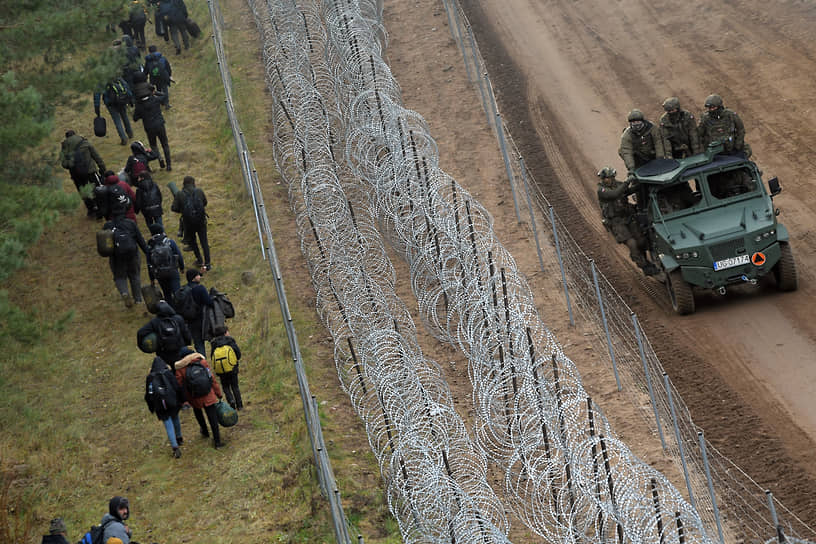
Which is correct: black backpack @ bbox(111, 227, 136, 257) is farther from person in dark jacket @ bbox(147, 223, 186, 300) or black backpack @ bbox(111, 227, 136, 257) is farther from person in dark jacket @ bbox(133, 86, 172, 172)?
person in dark jacket @ bbox(133, 86, 172, 172)

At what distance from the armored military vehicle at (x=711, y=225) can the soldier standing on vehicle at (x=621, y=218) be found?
0.54ft

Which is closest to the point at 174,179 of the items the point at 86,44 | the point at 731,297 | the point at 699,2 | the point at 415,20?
the point at 86,44

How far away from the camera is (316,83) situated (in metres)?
23.6

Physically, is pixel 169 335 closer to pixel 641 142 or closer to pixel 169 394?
pixel 169 394

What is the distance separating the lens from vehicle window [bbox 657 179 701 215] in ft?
58.4

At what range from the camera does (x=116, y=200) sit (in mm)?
18469

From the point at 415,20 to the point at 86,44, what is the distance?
11946 mm

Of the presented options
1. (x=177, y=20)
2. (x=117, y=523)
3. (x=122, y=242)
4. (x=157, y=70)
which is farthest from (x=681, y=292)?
(x=177, y=20)

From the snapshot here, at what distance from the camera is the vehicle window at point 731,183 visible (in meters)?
17.5

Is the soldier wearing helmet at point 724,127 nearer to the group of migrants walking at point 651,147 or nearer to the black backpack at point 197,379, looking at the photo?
the group of migrants walking at point 651,147

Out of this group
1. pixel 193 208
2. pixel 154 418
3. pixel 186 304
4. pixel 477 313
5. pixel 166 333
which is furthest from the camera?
pixel 193 208

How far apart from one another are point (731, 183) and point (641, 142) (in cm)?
158

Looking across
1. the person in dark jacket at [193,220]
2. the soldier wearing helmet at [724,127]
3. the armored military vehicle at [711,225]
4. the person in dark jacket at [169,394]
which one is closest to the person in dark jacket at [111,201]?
the person in dark jacket at [193,220]

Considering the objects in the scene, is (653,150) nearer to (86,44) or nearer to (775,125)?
(775,125)
